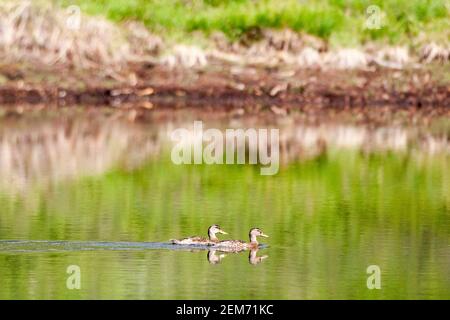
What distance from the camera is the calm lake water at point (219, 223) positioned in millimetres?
11852


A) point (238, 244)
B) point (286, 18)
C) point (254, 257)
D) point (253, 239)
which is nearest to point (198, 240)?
point (238, 244)

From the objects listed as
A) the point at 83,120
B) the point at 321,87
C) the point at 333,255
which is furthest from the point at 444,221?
the point at 321,87

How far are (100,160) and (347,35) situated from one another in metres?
12.5

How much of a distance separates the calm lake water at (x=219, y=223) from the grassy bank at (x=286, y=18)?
9965 millimetres

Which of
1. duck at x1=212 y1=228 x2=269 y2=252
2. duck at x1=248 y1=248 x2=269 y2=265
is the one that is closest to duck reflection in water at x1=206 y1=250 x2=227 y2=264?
duck at x1=212 y1=228 x2=269 y2=252

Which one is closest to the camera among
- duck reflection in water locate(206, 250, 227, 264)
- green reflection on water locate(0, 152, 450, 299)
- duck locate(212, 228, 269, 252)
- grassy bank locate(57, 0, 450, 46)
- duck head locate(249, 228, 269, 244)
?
green reflection on water locate(0, 152, 450, 299)

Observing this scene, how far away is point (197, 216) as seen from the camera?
1567cm

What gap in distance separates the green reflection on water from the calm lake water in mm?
20

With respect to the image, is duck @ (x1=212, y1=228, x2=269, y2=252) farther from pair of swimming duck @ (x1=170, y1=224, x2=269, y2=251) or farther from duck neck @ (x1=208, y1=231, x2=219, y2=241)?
duck neck @ (x1=208, y1=231, x2=219, y2=241)

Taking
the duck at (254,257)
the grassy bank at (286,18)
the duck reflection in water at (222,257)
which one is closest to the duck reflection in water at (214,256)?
the duck reflection in water at (222,257)

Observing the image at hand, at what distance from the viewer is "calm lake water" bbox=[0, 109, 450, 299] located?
467 inches

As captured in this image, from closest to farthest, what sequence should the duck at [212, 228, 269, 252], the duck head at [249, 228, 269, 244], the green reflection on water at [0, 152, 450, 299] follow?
the green reflection on water at [0, 152, 450, 299] < the duck at [212, 228, 269, 252] < the duck head at [249, 228, 269, 244]
